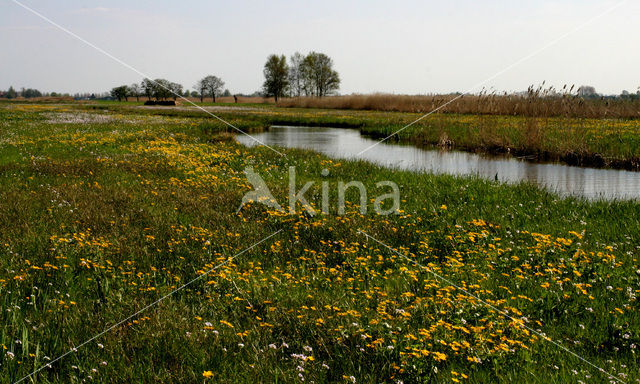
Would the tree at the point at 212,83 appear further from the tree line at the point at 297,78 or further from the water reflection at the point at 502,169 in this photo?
the water reflection at the point at 502,169

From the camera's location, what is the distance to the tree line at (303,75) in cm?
8462

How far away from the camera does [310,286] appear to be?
5594 millimetres

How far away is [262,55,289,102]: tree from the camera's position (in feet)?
281

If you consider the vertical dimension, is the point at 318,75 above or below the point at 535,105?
above

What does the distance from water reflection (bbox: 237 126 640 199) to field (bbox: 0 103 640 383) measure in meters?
2.77

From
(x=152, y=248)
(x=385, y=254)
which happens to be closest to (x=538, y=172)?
(x=385, y=254)

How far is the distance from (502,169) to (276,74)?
74778 millimetres

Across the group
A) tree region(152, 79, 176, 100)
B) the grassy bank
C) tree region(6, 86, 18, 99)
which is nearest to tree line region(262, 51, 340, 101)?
tree region(152, 79, 176, 100)

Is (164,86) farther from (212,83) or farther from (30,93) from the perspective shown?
(30,93)

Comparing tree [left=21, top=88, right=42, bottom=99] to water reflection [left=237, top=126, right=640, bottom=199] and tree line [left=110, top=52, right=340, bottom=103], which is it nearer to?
tree line [left=110, top=52, right=340, bottom=103]

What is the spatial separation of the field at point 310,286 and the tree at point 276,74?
256 ft

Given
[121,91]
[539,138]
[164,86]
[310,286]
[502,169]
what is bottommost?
[310,286]

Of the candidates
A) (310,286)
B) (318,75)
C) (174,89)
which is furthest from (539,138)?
(318,75)

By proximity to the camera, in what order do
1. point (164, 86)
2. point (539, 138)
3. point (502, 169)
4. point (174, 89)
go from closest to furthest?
point (164, 86)
point (502, 169)
point (539, 138)
point (174, 89)
